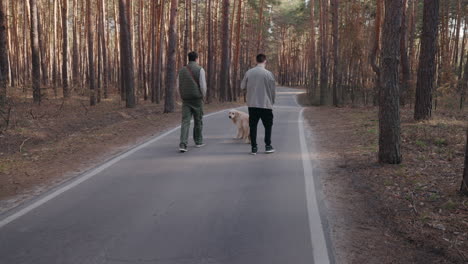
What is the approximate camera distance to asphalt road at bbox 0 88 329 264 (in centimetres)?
402

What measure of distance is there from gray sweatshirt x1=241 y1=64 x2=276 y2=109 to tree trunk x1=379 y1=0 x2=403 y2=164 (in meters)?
2.26

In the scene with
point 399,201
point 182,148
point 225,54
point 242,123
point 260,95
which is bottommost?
point 399,201

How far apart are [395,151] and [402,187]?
1493 mm

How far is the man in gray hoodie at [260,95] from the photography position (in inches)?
352

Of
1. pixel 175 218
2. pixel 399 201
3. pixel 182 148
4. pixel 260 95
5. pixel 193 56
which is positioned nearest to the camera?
pixel 175 218

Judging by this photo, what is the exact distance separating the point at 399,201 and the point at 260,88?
13.1 feet

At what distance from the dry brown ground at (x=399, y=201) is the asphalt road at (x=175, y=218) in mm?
387

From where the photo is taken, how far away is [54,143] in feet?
→ 37.0

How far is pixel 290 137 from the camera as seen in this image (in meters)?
11.8

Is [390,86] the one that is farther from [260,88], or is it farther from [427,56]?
[427,56]

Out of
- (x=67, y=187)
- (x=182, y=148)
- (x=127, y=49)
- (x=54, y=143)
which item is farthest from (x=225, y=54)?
(x=67, y=187)

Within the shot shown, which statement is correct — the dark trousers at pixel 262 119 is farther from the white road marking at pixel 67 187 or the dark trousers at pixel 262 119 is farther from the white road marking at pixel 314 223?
the white road marking at pixel 67 187

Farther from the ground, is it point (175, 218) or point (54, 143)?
point (54, 143)

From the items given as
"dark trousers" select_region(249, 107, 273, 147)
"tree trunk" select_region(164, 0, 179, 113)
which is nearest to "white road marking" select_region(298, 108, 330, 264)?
"dark trousers" select_region(249, 107, 273, 147)
